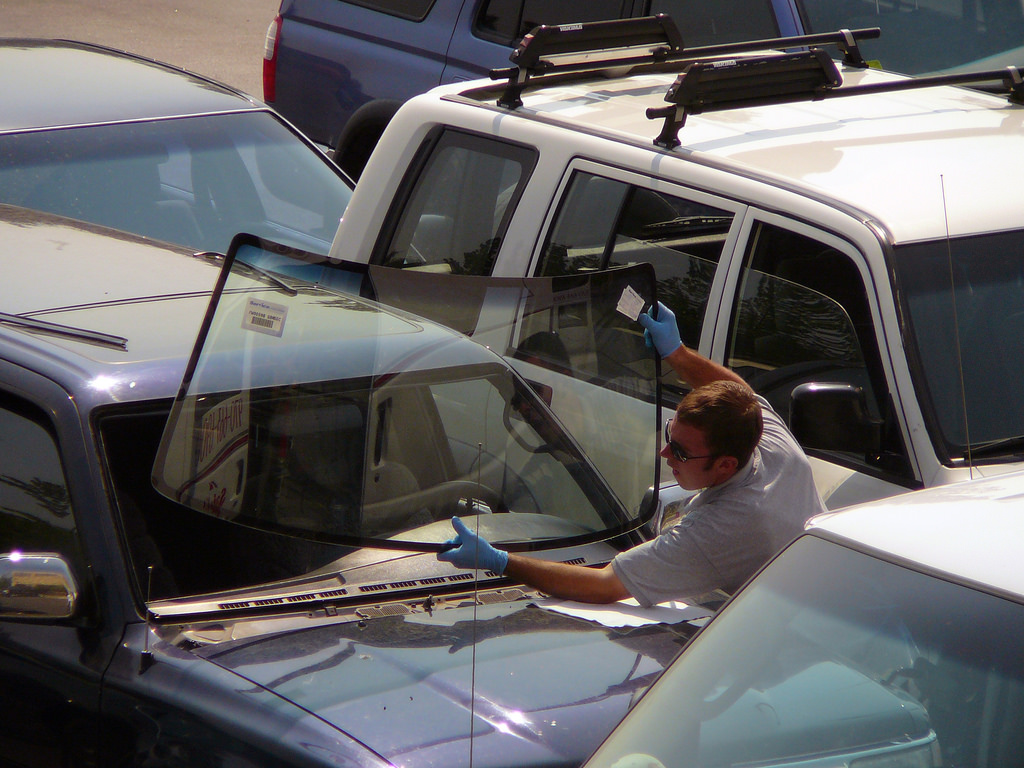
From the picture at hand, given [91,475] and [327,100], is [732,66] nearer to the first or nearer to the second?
[91,475]

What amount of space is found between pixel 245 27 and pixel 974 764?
50.4 ft

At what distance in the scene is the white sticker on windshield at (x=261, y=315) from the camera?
3068mm

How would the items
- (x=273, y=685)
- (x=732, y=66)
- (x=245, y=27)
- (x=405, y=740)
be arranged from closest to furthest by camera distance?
1. (x=405, y=740)
2. (x=273, y=685)
3. (x=732, y=66)
4. (x=245, y=27)

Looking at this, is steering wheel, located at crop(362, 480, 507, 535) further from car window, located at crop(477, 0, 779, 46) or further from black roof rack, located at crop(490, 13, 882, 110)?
car window, located at crop(477, 0, 779, 46)

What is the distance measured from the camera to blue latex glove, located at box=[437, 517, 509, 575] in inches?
120

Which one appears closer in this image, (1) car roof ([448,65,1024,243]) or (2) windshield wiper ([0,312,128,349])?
(2) windshield wiper ([0,312,128,349])

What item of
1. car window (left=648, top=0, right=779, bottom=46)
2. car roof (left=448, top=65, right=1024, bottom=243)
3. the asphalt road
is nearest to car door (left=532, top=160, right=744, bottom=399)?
car roof (left=448, top=65, right=1024, bottom=243)

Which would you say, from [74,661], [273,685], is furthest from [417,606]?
[74,661]

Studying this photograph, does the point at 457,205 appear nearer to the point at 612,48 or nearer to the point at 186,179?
the point at 612,48

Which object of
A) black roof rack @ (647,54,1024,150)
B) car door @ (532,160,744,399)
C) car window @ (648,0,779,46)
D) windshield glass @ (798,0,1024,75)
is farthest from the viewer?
car window @ (648,0,779,46)

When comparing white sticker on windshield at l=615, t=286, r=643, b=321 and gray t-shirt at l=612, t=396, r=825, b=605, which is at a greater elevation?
white sticker on windshield at l=615, t=286, r=643, b=321

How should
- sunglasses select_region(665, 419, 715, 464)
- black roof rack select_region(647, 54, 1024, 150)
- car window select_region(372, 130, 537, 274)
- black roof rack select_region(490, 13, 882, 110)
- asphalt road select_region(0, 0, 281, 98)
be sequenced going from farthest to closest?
asphalt road select_region(0, 0, 281, 98), black roof rack select_region(490, 13, 882, 110), car window select_region(372, 130, 537, 274), black roof rack select_region(647, 54, 1024, 150), sunglasses select_region(665, 419, 715, 464)

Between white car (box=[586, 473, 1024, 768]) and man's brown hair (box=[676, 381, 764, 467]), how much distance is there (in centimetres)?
103

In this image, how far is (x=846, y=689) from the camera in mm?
2021
